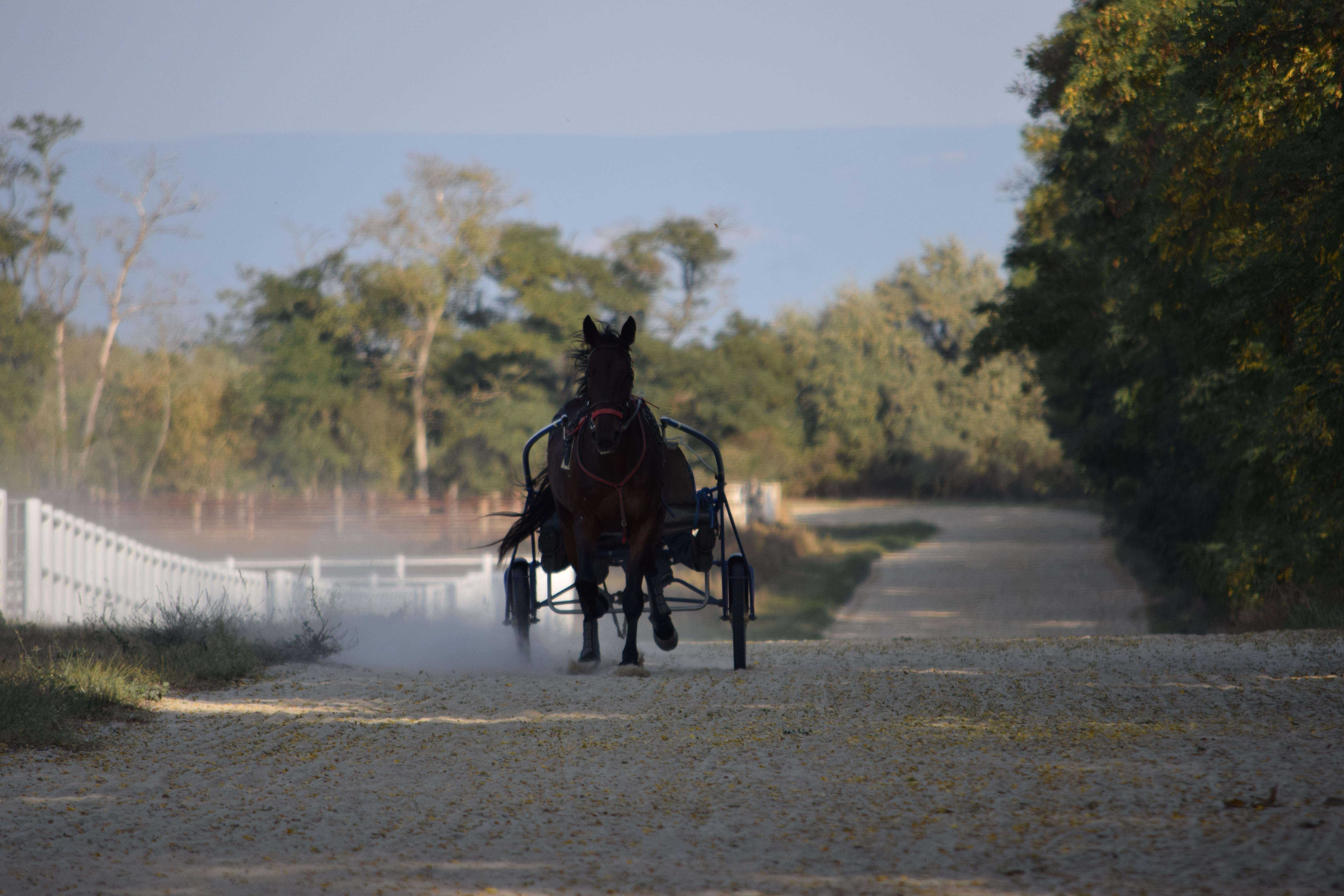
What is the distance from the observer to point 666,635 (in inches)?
397

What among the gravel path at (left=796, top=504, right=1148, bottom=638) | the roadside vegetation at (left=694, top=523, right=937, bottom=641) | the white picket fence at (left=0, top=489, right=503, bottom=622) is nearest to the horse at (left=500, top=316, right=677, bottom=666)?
Result: the white picket fence at (left=0, top=489, right=503, bottom=622)

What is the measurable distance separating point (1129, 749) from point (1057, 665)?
3.79 metres

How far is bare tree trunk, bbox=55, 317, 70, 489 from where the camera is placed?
4559 cm

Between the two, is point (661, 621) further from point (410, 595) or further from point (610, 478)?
point (410, 595)

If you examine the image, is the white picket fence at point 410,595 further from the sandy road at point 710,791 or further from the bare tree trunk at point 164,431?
the bare tree trunk at point 164,431

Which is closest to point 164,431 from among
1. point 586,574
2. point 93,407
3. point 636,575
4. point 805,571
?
point 93,407

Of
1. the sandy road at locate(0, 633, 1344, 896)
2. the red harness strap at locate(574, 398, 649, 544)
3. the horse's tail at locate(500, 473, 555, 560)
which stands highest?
the red harness strap at locate(574, 398, 649, 544)

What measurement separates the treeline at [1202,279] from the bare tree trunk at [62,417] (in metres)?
35.0

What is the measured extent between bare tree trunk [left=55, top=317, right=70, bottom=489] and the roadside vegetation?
25196 mm

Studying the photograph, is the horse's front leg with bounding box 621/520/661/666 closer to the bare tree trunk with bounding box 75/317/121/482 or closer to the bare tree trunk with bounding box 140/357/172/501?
the bare tree trunk with bounding box 75/317/121/482

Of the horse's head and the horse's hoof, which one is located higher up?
the horse's head

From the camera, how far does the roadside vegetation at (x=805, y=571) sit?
75.6 ft

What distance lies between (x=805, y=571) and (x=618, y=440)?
2359 cm

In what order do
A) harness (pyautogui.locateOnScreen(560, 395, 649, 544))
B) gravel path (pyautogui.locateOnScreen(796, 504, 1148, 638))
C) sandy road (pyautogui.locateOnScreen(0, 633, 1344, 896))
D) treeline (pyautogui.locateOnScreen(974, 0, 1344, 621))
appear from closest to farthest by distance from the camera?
sandy road (pyautogui.locateOnScreen(0, 633, 1344, 896)), harness (pyautogui.locateOnScreen(560, 395, 649, 544)), treeline (pyautogui.locateOnScreen(974, 0, 1344, 621)), gravel path (pyautogui.locateOnScreen(796, 504, 1148, 638))
